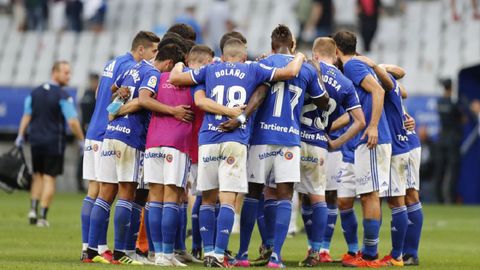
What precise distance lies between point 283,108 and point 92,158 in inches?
98.8

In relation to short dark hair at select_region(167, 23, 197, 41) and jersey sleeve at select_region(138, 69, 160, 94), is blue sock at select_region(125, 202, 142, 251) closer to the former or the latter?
jersey sleeve at select_region(138, 69, 160, 94)

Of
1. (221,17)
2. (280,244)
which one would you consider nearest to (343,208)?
(280,244)

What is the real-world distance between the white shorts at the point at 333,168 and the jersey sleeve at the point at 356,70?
1.39 metres

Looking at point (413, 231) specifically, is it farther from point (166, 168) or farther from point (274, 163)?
point (166, 168)

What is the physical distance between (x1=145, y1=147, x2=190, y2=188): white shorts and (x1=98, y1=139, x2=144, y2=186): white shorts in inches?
11.0

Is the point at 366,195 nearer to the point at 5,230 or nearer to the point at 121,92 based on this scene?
the point at 121,92

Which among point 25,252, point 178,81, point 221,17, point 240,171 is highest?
point 221,17

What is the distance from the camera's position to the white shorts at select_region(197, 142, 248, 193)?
13.5 meters

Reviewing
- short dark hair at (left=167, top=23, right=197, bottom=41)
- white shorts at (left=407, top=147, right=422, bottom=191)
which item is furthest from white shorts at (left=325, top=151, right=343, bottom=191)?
short dark hair at (left=167, top=23, right=197, bottom=41)

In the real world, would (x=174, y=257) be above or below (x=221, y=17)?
below

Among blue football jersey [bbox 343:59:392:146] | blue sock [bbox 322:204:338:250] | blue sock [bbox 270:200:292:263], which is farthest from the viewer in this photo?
blue sock [bbox 322:204:338:250]

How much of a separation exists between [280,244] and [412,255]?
6.55ft

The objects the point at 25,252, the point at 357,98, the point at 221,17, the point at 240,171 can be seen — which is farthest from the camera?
the point at 221,17

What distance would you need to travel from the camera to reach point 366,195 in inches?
569
